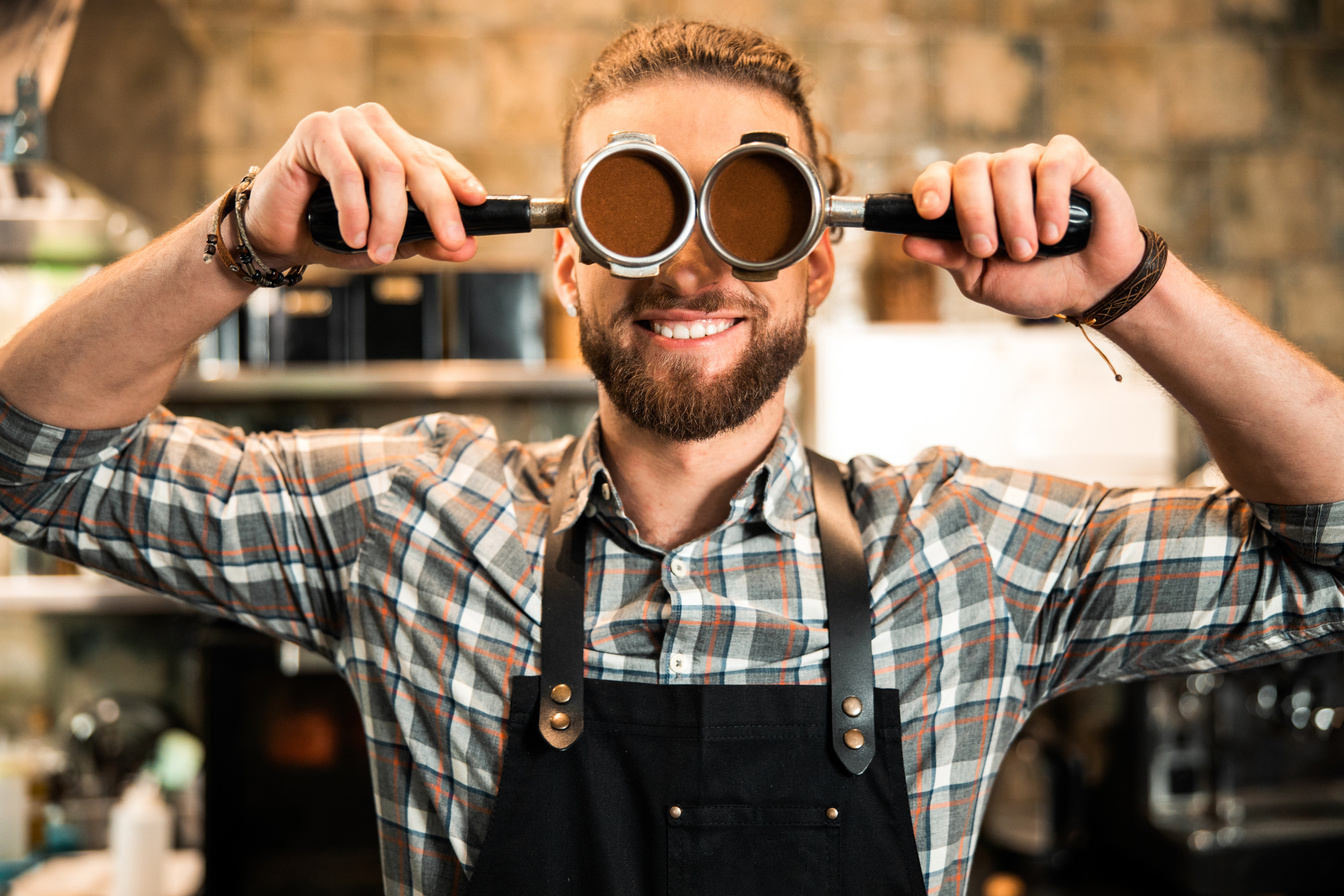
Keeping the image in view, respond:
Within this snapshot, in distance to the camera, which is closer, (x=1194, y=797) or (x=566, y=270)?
(x=566, y=270)

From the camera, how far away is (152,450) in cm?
114

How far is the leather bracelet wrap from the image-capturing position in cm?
96

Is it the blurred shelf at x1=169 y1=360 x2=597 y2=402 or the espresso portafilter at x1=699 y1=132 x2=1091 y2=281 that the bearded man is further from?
the blurred shelf at x1=169 y1=360 x2=597 y2=402

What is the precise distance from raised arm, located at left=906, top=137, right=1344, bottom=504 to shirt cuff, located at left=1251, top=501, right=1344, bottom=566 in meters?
0.01

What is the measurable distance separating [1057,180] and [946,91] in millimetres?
2408

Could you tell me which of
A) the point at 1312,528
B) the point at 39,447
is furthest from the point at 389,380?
the point at 1312,528

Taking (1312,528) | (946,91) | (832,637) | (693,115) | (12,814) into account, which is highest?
(946,91)

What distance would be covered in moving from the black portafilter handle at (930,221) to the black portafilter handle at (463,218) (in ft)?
1.06

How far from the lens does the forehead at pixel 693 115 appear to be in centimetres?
114

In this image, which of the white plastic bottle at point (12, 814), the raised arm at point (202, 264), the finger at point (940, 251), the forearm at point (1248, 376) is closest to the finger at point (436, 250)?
the raised arm at point (202, 264)

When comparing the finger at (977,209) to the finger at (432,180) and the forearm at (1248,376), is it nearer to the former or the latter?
the forearm at (1248,376)

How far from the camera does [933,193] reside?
0.93 m

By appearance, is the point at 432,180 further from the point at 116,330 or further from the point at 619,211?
the point at 116,330

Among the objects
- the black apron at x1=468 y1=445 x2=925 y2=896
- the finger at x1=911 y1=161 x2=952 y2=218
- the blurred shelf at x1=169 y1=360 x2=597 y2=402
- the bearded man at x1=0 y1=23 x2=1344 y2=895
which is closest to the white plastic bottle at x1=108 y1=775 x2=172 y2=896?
the blurred shelf at x1=169 y1=360 x2=597 y2=402
